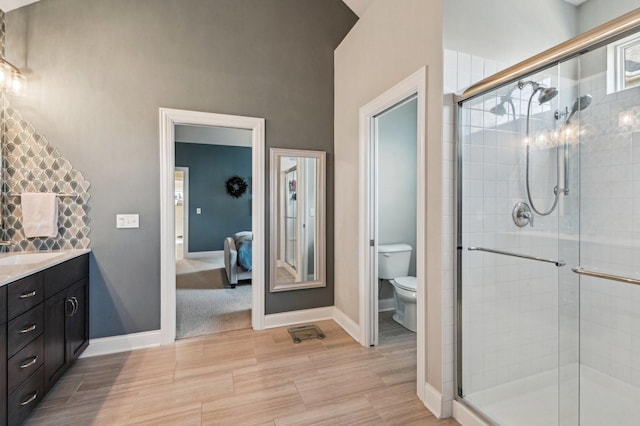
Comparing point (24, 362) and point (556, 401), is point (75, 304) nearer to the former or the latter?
point (24, 362)

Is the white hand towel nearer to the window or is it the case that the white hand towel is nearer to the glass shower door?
the glass shower door

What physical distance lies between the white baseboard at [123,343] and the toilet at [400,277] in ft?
7.34

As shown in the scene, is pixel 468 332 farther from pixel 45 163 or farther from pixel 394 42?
pixel 45 163

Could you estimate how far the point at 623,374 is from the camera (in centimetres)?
180

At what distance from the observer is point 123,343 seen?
2.55 metres

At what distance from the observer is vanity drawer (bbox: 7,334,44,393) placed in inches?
59.4

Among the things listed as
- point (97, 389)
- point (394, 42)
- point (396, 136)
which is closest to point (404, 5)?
point (394, 42)

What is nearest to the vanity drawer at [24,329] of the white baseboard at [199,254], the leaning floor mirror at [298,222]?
the leaning floor mirror at [298,222]

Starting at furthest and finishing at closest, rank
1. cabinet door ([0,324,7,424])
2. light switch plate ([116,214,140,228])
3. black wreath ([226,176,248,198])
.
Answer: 1. black wreath ([226,176,248,198])
2. light switch plate ([116,214,140,228])
3. cabinet door ([0,324,7,424])

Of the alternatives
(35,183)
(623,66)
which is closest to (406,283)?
(623,66)

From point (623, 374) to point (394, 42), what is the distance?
2587 millimetres

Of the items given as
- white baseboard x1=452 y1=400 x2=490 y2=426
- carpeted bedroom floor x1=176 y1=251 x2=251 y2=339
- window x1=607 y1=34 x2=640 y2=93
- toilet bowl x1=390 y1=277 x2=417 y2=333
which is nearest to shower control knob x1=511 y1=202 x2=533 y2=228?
window x1=607 y1=34 x2=640 y2=93

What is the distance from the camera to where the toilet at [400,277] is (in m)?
2.94

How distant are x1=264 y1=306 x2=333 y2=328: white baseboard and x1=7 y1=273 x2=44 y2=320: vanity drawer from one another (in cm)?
177
